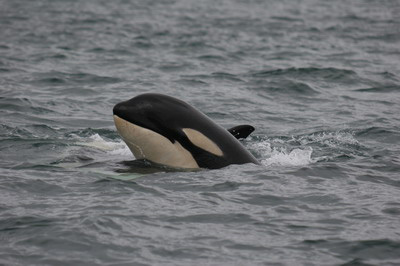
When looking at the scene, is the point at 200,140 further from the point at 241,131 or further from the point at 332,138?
the point at 332,138

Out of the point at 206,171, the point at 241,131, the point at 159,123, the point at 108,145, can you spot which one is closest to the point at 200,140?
the point at 206,171

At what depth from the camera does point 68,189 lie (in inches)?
447

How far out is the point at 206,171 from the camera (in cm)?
1237

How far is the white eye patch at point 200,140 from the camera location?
12.0 meters

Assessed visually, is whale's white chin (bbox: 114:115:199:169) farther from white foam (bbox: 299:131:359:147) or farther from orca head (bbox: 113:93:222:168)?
white foam (bbox: 299:131:359:147)

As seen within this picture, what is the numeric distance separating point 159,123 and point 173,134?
0.29 metres

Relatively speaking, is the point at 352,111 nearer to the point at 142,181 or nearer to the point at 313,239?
the point at 142,181

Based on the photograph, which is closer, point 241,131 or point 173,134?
point 173,134

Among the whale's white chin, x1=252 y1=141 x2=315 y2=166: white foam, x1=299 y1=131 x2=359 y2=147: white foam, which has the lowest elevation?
x1=299 y1=131 x2=359 y2=147: white foam

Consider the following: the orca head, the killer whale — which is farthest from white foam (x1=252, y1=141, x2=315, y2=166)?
the orca head

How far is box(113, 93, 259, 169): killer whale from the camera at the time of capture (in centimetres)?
1203

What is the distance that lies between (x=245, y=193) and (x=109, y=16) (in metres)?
30.3

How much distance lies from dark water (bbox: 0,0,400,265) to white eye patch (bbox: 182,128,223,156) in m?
0.42

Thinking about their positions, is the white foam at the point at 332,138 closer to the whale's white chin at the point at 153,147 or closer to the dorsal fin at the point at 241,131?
the dorsal fin at the point at 241,131
